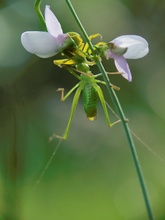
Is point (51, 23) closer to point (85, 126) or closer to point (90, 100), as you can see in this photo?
point (90, 100)

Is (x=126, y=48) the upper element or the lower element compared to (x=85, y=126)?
upper

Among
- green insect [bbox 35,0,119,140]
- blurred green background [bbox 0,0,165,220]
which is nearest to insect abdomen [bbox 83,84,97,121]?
green insect [bbox 35,0,119,140]

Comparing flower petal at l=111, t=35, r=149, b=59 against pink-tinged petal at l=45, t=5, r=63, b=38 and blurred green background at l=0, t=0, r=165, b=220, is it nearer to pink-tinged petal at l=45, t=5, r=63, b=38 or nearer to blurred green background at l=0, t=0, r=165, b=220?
pink-tinged petal at l=45, t=5, r=63, b=38

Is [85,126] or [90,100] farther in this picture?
[85,126]

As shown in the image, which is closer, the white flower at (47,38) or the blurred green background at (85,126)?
the white flower at (47,38)

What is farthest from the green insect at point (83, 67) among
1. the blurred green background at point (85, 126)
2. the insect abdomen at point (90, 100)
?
the blurred green background at point (85, 126)

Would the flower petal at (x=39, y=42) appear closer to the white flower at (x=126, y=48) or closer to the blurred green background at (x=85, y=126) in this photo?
the white flower at (x=126, y=48)

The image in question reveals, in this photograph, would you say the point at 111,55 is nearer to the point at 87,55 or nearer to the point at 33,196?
the point at 87,55

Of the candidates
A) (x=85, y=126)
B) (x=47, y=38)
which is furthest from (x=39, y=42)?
(x=85, y=126)
